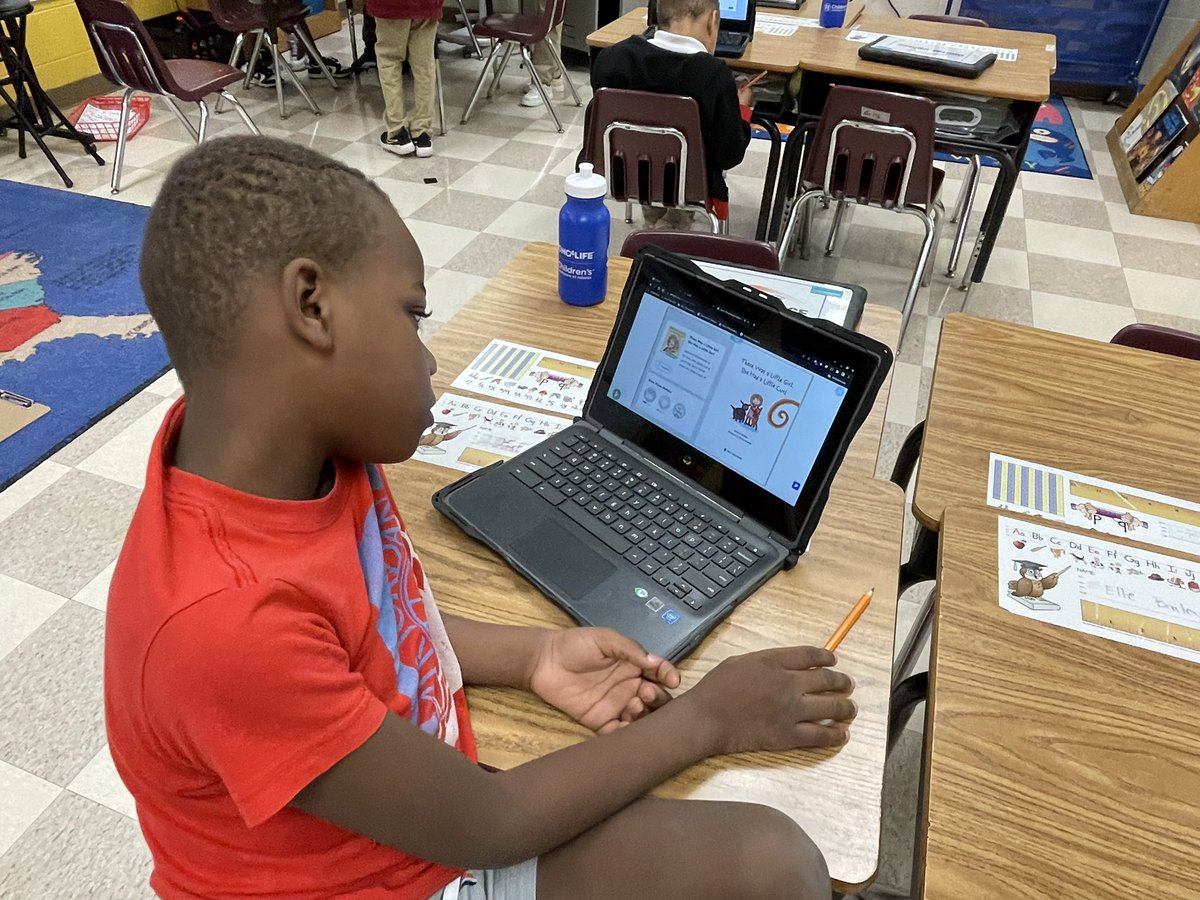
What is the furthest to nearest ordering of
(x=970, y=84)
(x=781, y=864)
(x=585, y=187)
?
(x=970, y=84)
(x=585, y=187)
(x=781, y=864)

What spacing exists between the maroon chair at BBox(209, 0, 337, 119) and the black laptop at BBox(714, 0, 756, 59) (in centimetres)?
256

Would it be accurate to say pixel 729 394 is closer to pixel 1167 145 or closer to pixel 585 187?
pixel 585 187

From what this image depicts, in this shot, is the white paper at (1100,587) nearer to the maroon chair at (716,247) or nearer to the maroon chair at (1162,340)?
the maroon chair at (1162,340)

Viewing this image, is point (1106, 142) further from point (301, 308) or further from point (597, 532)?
point (301, 308)

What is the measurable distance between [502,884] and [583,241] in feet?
3.07

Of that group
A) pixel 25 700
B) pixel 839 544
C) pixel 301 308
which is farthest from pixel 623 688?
pixel 25 700

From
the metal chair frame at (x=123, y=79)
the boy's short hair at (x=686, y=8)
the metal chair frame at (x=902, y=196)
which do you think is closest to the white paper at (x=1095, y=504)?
the metal chair frame at (x=902, y=196)

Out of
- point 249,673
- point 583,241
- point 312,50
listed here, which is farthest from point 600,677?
point 312,50

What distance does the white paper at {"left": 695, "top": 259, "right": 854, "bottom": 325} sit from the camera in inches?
50.8

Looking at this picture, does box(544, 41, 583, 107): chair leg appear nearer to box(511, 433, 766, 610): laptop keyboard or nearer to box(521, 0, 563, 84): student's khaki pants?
box(521, 0, 563, 84): student's khaki pants

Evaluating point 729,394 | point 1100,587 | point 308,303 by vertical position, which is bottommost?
point 1100,587

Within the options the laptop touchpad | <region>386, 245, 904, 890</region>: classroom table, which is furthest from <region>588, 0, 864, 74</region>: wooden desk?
the laptop touchpad

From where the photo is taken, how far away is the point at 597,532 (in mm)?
887

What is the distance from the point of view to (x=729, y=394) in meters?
0.91
